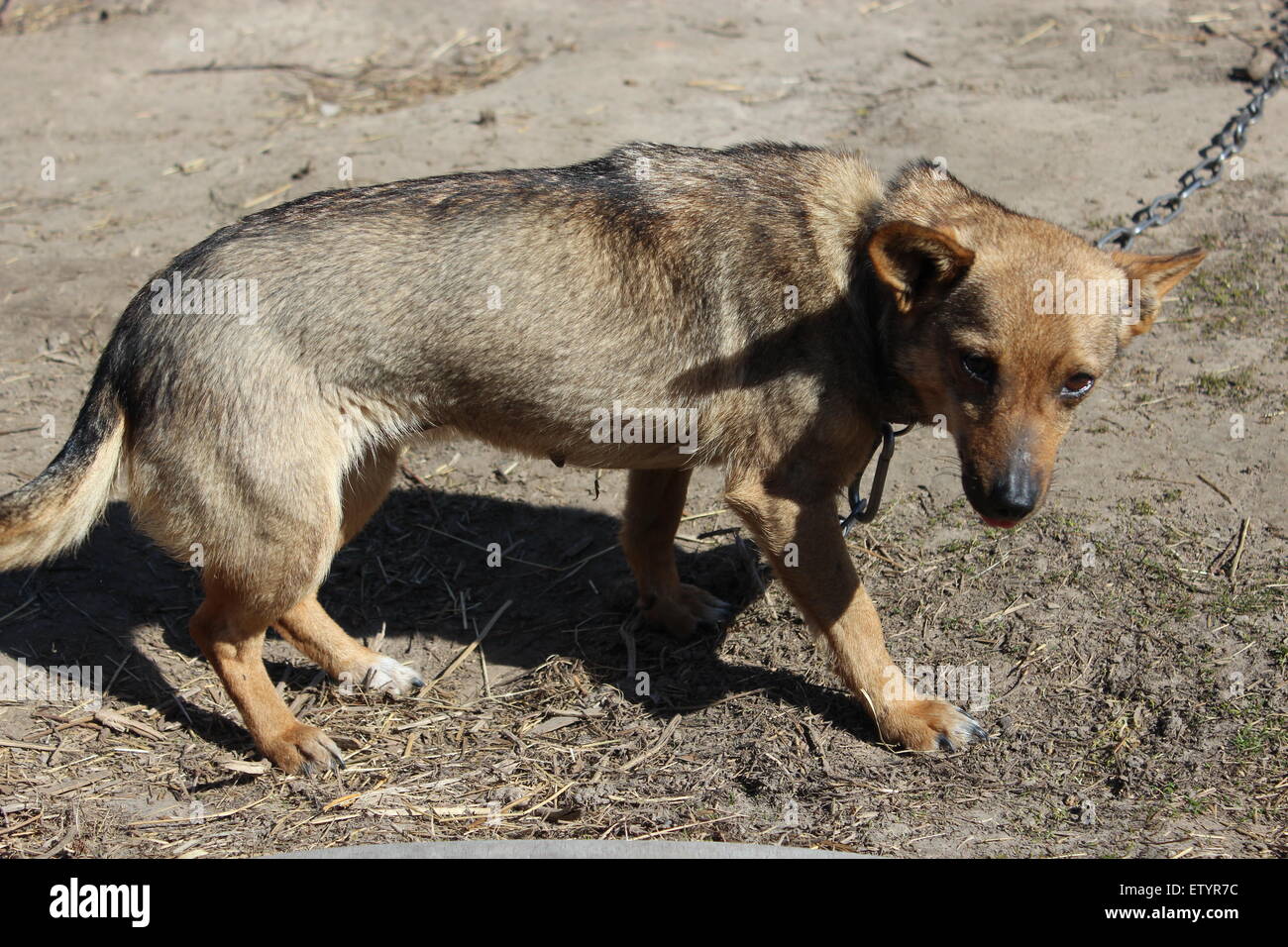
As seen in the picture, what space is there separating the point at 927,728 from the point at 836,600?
2.29 feet

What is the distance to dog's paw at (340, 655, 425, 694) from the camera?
5672 mm

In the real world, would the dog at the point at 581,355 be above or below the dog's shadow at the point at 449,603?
above

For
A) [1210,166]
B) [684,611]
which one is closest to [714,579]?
[684,611]

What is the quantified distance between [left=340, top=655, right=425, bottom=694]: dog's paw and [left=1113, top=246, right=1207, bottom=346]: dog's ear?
3701 mm

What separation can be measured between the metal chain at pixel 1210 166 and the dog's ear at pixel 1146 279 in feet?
2.18

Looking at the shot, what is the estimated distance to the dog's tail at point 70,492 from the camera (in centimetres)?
468

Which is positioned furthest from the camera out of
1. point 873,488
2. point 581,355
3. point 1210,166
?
point 1210,166

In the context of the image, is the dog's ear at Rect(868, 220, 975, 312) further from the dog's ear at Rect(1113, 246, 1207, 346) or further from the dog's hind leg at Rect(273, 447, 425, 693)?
the dog's hind leg at Rect(273, 447, 425, 693)

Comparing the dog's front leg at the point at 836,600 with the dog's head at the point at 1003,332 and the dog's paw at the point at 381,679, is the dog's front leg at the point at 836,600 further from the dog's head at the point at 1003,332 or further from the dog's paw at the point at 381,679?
the dog's paw at the point at 381,679

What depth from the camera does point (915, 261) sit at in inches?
172

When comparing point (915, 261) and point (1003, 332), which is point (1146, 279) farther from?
point (915, 261)

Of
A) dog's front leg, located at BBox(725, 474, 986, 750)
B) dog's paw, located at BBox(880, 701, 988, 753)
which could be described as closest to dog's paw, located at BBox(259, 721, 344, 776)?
dog's front leg, located at BBox(725, 474, 986, 750)

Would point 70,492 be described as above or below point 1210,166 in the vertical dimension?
below

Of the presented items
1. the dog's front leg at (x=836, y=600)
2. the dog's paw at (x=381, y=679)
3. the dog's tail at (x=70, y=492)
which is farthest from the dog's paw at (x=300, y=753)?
the dog's front leg at (x=836, y=600)
